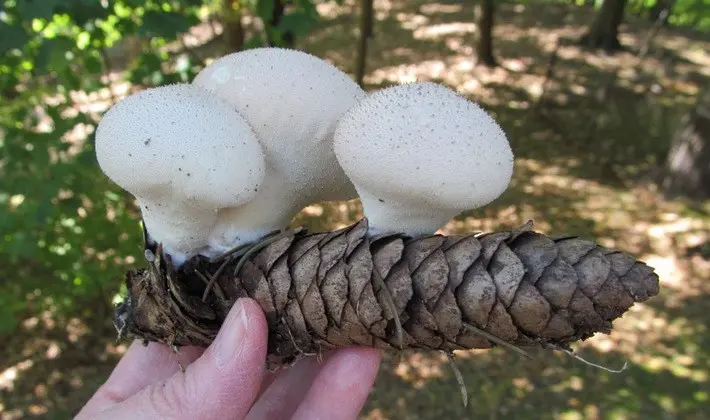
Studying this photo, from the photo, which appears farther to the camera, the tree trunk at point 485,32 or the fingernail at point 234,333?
the tree trunk at point 485,32

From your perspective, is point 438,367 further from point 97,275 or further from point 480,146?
point 480,146

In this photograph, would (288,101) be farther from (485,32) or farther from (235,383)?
(485,32)

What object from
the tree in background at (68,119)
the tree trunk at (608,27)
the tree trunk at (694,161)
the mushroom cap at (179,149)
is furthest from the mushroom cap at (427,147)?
the tree trunk at (608,27)

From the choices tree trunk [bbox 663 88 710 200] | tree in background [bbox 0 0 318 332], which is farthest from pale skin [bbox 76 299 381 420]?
tree trunk [bbox 663 88 710 200]

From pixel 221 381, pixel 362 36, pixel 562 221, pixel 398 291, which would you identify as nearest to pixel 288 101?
pixel 398 291

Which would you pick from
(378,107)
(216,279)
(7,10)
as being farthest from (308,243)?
(7,10)

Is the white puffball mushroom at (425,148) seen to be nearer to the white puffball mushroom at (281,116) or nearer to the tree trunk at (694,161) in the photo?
the white puffball mushroom at (281,116)

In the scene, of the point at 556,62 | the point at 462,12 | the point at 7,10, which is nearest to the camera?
the point at 7,10

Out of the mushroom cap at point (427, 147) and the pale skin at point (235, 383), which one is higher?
the mushroom cap at point (427, 147)
